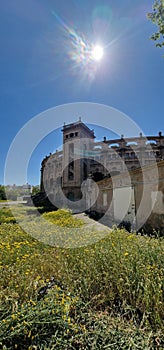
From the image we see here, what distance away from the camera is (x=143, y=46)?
19.9 feet

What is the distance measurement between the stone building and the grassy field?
23.9 meters

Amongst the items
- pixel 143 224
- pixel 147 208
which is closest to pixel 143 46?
pixel 147 208

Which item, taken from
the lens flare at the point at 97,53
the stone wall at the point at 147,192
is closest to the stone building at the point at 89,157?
the stone wall at the point at 147,192

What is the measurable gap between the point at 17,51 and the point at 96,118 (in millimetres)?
4575

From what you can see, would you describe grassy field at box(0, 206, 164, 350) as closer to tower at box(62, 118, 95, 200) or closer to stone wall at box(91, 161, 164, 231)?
stone wall at box(91, 161, 164, 231)

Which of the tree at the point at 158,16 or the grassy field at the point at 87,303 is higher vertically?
the tree at the point at 158,16

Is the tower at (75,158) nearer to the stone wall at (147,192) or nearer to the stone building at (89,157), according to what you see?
the stone building at (89,157)

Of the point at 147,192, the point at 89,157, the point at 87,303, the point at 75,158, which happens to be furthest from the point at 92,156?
the point at 87,303

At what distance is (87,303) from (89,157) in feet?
92.5

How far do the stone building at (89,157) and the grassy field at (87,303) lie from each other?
23.9m

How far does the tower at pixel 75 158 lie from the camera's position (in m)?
28.4

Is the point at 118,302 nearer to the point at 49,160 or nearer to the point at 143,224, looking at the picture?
the point at 143,224

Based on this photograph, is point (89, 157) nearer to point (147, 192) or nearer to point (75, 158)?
point (75, 158)

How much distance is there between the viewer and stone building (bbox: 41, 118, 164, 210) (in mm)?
27266
